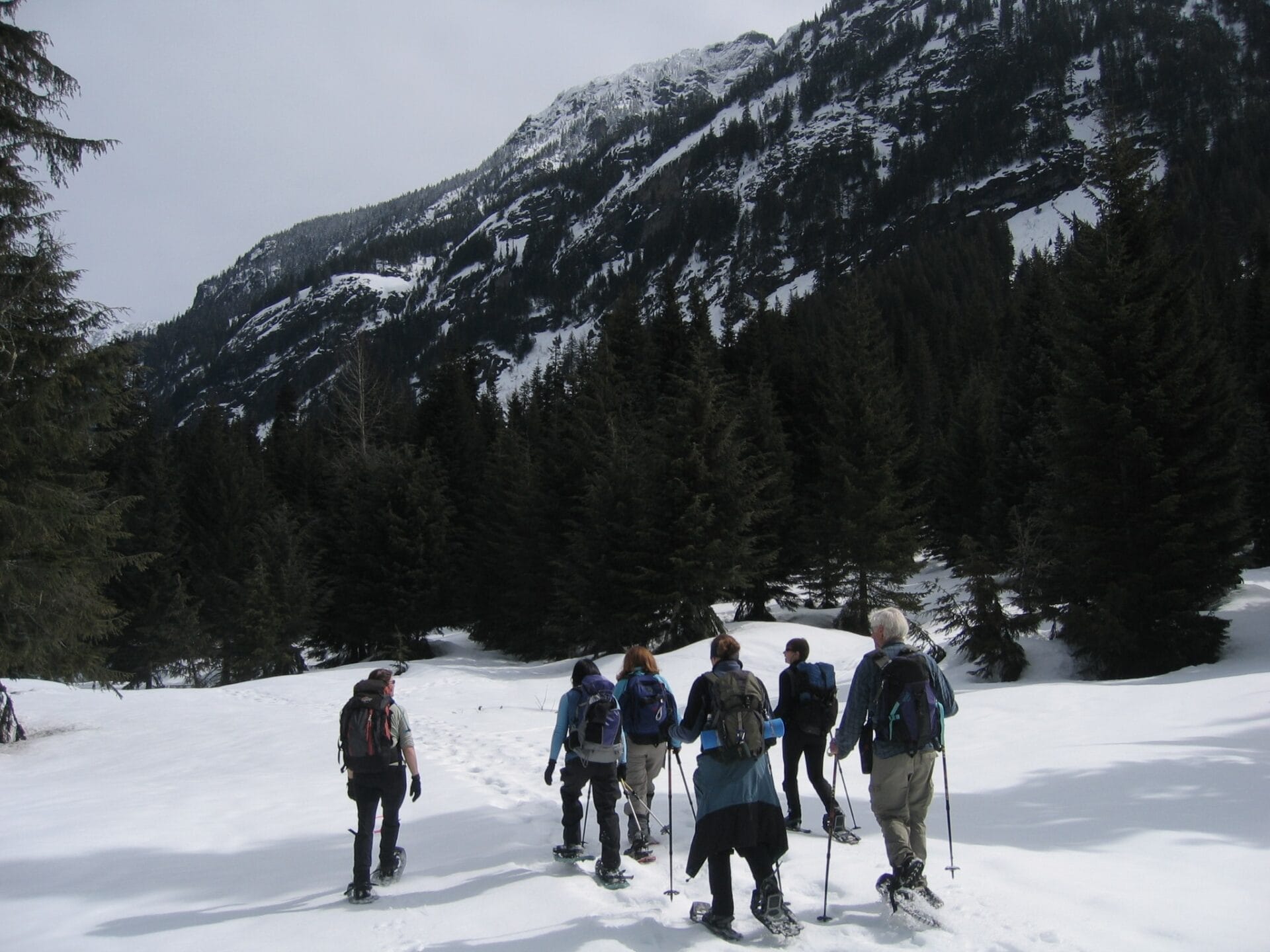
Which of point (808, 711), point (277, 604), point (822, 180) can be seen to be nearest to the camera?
point (808, 711)

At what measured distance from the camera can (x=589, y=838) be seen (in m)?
7.25

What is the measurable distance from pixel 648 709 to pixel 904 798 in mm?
2045

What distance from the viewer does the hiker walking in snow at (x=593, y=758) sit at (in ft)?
19.0

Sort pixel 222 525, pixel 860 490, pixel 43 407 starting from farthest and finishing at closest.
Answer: pixel 222 525
pixel 860 490
pixel 43 407

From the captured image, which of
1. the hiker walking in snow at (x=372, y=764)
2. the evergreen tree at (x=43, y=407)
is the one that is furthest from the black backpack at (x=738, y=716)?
the evergreen tree at (x=43, y=407)

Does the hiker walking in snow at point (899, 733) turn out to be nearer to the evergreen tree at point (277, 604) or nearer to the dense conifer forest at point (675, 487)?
the dense conifer forest at point (675, 487)

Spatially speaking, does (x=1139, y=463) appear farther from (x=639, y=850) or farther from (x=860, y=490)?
(x=639, y=850)

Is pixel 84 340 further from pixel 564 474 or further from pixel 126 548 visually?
pixel 126 548

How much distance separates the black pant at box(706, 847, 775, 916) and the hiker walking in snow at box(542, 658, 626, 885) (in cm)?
117

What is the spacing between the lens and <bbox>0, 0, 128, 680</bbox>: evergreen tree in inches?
489

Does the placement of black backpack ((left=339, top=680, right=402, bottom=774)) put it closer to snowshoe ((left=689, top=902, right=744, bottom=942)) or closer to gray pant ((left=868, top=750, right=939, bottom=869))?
snowshoe ((left=689, top=902, right=744, bottom=942))

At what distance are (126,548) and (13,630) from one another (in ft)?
85.4

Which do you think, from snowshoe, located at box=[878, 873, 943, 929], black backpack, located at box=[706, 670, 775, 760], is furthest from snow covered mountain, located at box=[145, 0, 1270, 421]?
snowshoe, located at box=[878, 873, 943, 929]

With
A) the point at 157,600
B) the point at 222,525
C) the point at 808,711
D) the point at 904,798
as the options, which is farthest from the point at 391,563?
the point at 904,798
